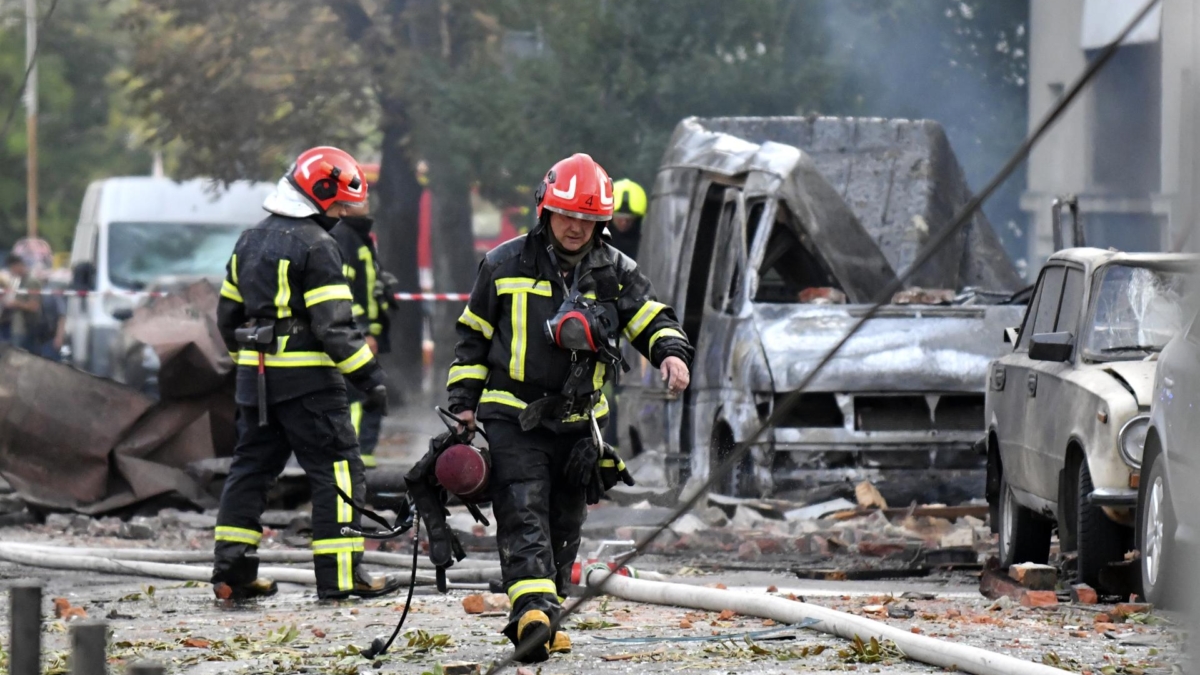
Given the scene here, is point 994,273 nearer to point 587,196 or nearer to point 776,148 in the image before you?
point 776,148

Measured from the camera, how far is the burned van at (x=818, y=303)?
11.1m

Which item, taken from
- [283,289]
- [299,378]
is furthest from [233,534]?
[283,289]

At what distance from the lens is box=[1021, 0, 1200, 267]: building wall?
2006 centimetres

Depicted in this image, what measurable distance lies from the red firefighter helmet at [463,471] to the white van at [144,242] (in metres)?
14.1

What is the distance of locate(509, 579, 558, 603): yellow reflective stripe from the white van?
14259mm

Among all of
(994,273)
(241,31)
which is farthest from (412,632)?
(241,31)

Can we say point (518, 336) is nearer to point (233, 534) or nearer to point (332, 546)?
point (332, 546)

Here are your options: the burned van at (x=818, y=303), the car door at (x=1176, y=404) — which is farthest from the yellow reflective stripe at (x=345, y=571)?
the car door at (x=1176, y=404)

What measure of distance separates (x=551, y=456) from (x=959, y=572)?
355 cm

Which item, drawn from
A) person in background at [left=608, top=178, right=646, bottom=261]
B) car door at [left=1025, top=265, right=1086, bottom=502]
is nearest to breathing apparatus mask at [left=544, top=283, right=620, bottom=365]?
car door at [left=1025, top=265, right=1086, bottom=502]

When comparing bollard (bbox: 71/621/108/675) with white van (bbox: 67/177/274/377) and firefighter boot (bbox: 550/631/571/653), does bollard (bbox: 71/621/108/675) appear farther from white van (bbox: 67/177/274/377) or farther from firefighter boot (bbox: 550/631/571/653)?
white van (bbox: 67/177/274/377)

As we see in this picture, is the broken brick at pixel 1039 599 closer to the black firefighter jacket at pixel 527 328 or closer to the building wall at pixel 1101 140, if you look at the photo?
the black firefighter jacket at pixel 527 328

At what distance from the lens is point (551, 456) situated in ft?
23.1

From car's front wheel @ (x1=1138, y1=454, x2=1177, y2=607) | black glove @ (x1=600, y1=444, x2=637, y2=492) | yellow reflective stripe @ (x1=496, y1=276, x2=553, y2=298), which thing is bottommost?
car's front wheel @ (x1=1138, y1=454, x2=1177, y2=607)
